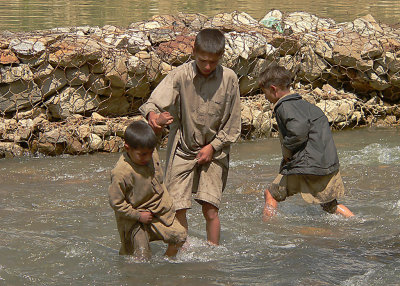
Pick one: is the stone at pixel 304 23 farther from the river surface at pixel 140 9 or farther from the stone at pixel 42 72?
the river surface at pixel 140 9

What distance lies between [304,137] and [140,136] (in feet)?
5.87

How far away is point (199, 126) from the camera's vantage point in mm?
4637

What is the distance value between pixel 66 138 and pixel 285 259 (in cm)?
391

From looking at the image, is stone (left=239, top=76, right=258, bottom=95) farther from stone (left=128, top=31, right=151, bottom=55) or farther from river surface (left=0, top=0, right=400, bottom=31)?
river surface (left=0, top=0, right=400, bottom=31)

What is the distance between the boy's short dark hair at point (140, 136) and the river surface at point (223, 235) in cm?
90

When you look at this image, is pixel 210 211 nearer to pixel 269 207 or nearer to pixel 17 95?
pixel 269 207

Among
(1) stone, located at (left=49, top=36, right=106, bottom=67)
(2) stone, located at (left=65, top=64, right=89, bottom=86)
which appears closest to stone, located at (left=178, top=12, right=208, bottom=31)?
(1) stone, located at (left=49, top=36, right=106, bottom=67)

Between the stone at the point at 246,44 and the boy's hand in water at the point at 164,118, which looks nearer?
the boy's hand in water at the point at 164,118

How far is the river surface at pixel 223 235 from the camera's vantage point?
4555mm

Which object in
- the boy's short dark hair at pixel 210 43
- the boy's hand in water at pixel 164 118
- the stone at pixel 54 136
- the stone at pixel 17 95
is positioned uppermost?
the boy's short dark hair at pixel 210 43

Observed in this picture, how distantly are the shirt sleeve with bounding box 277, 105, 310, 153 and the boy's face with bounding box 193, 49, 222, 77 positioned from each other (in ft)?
3.58

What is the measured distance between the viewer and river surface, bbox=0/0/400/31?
16.4 meters

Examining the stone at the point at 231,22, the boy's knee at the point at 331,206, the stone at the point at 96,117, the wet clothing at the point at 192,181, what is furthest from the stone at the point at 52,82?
the wet clothing at the point at 192,181

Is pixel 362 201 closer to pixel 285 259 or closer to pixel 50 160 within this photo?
pixel 285 259
